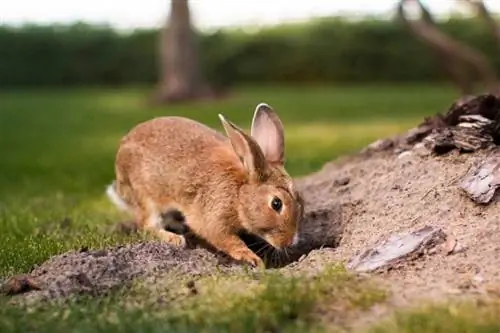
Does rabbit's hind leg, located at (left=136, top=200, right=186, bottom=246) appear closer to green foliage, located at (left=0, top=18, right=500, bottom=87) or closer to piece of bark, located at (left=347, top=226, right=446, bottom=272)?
piece of bark, located at (left=347, top=226, right=446, bottom=272)

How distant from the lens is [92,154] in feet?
40.8

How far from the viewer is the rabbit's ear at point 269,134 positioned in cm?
566

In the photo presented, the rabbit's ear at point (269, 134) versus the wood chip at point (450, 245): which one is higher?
the rabbit's ear at point (269, 134)

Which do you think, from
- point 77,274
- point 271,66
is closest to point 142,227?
point 77,274

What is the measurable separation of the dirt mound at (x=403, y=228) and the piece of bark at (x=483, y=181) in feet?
0.14

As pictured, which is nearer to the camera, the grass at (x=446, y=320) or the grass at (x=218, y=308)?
the grass at (x=446, y=320)

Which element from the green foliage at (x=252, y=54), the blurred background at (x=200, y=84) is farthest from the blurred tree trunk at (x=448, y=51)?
the green foliage at (x=252, y=54)

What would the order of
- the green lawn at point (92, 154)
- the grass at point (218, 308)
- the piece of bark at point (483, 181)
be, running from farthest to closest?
the piece of bark at point (483, 181)
the green lawn at point (92, 154)
the grass at point (218, 308)

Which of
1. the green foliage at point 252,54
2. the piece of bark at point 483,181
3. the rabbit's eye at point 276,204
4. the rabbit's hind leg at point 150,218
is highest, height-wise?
the piece of bark at point 483,181

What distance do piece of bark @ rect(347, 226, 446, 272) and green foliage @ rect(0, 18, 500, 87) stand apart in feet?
93.9

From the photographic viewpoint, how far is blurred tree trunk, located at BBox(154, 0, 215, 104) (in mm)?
23062

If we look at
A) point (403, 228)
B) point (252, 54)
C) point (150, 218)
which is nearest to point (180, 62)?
point (252, 54)

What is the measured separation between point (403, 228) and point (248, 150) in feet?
3.07

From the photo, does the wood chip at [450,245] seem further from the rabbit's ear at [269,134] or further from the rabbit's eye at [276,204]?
the rabbit's ear at [269,134]
